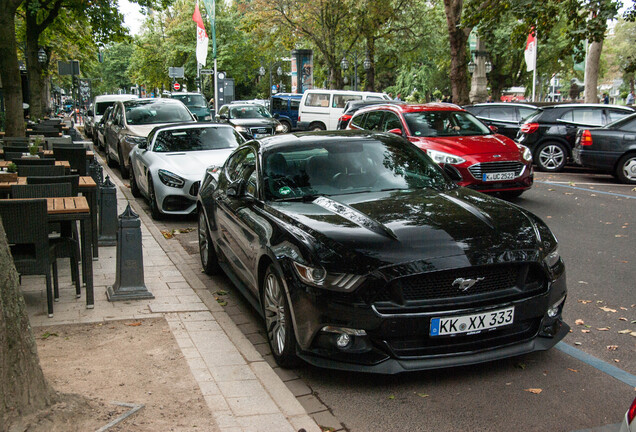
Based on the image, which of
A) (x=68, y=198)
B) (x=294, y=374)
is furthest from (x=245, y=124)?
(x=294, y=374)

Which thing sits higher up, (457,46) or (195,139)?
(457,46)

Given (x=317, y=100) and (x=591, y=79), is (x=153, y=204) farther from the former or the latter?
(x=591, y=79)

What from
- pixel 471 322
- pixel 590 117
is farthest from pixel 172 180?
pixel 590 117

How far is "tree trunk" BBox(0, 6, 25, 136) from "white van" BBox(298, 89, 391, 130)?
1590 cm

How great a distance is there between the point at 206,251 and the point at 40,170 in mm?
2456

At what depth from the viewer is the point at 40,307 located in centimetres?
616

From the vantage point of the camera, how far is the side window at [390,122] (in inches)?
511

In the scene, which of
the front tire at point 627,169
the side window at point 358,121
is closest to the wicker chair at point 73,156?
the side window at point 358,121

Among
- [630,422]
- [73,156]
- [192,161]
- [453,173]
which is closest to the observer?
[630,422]

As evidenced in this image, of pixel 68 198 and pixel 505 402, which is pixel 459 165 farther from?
pixel 505 402

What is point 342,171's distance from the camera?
19.4 ft

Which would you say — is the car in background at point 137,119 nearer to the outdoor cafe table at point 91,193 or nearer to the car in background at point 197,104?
the outdoor cafe table at point 91,193

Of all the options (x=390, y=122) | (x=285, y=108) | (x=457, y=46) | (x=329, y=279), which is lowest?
(x=329, y=279)

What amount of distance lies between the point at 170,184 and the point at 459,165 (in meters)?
4.65
